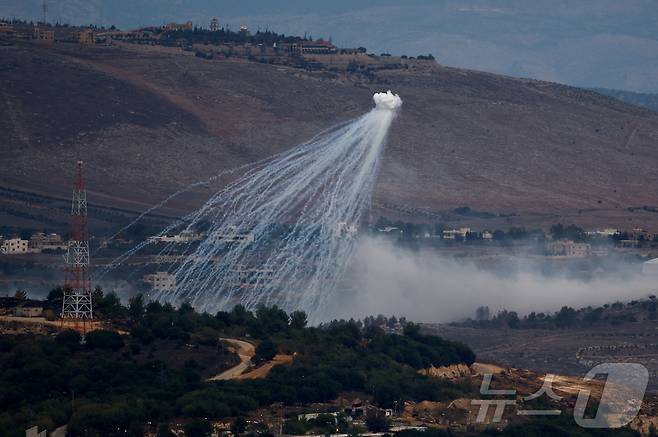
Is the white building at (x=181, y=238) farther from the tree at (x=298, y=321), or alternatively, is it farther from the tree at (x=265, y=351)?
the tree at (x=265, y=351)

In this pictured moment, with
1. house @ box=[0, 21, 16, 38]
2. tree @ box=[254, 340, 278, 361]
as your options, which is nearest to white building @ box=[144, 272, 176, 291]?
tree @ box=[254, 340, 278, 361]

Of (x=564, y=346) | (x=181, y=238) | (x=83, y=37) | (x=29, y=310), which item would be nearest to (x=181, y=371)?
(x=29, y=310)

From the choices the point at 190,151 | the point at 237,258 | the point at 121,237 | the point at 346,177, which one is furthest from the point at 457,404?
the point at 190,151

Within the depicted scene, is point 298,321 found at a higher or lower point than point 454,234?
higher

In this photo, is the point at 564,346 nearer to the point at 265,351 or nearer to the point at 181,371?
the point at 265,351

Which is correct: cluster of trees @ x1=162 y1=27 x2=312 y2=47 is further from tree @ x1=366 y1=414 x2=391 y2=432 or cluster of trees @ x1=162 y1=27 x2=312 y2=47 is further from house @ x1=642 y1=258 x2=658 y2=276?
tree @ x1=366 y1=414 x2=391 y2=432

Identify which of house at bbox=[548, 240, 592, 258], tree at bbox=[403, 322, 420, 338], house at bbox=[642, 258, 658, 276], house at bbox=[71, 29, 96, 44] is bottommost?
house at bbox=[548, 240, 592, 258]
